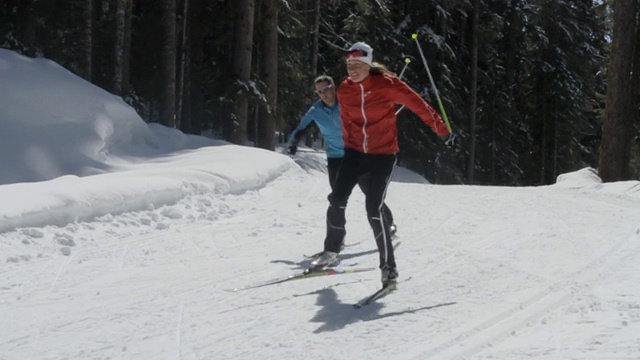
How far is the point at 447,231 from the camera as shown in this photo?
8602mm

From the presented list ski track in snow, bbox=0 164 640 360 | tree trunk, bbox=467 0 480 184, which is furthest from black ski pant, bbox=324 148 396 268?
tree trunk, bbox=467 0 480 184

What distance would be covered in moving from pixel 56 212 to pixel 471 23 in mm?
27822

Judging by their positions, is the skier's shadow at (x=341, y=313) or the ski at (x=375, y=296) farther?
the ski at (x=375, y=296)

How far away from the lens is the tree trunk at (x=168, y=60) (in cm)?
1920

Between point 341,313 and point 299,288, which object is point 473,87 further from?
point 341,313

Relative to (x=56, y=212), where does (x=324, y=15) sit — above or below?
above

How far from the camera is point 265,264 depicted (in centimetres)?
700

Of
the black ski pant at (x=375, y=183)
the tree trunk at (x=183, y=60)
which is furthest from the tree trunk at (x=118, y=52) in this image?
the black ski pant at (x=375, y=183)

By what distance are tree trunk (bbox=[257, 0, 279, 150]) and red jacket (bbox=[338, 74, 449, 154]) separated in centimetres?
1514

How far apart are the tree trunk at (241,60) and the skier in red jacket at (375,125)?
1391 cm

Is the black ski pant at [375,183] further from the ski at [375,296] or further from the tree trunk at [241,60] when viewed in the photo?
the tree trunk at [241,60]

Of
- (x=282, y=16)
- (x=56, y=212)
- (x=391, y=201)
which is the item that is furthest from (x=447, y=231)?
(x=282, y=16)

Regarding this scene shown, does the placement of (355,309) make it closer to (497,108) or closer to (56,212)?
(56,212)

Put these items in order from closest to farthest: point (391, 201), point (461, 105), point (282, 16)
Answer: point (391, 201), point (282, 16), point (461, 105)
